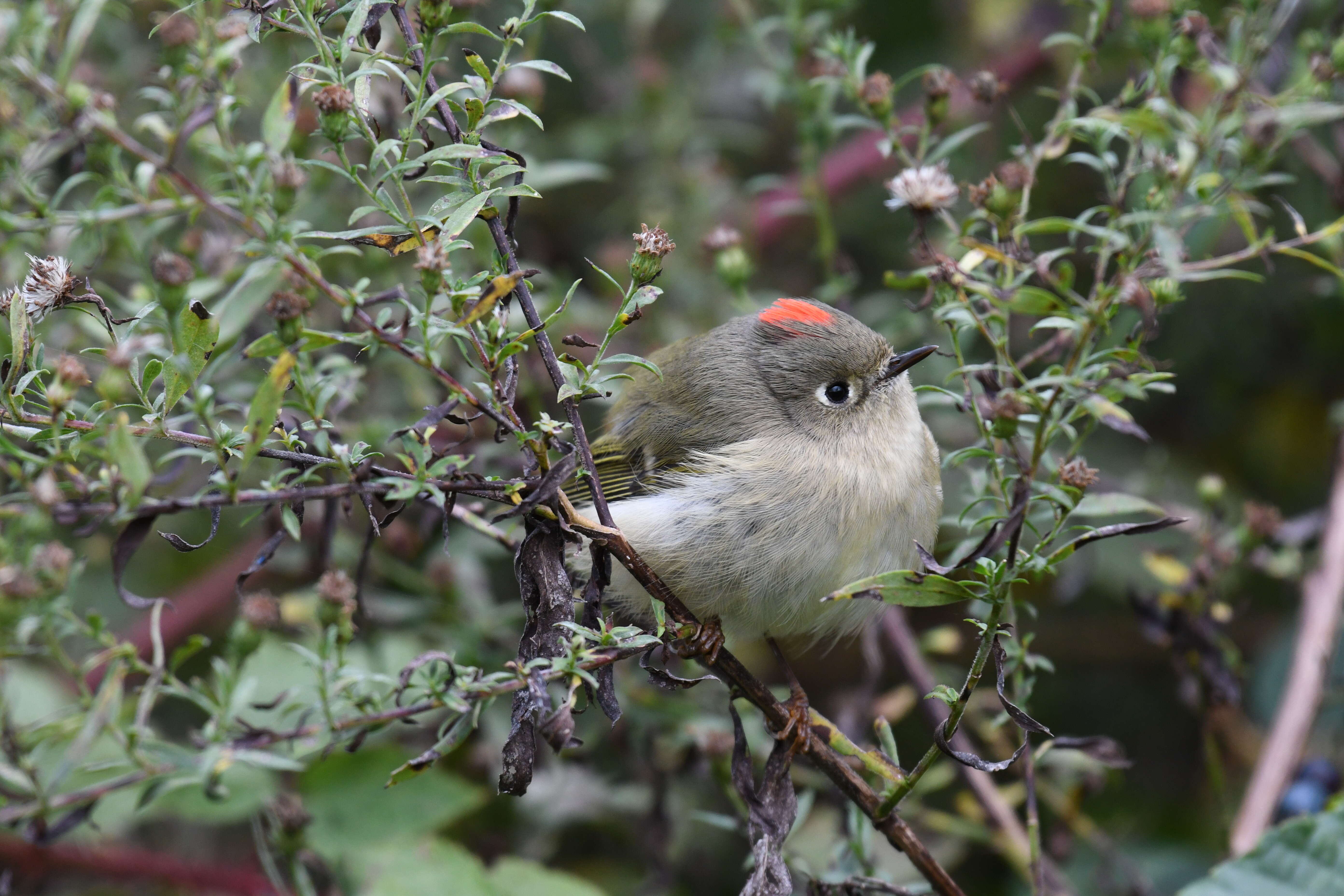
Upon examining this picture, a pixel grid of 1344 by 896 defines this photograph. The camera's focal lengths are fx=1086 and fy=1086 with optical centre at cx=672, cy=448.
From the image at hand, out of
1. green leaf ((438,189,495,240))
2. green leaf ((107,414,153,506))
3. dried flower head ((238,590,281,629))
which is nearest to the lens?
green leaf ((107,414,153,506))

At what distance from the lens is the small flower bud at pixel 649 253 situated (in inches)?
58.7

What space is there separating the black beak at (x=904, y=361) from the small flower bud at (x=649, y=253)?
658 mm

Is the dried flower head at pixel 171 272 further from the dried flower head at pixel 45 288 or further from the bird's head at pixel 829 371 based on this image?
the bird's head at pixel 829 371

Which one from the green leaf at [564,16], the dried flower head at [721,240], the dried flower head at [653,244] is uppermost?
the green leaf at [564,16]

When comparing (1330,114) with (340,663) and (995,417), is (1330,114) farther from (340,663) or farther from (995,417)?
(340,663)

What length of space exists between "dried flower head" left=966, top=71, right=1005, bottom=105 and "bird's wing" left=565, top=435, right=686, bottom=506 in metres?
0.98

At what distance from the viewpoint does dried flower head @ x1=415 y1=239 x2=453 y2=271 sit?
4.24 ft

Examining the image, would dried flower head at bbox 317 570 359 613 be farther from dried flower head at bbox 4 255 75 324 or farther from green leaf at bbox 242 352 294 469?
dried flower head at bbox 4 255 75 324

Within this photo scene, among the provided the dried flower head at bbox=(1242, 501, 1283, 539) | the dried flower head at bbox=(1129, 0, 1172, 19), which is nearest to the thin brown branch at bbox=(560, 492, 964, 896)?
the dried flower head at bbox=(1242, 501, 1283, 539)

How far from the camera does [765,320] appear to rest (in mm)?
2547

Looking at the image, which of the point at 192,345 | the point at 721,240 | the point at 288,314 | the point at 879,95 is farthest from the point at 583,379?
the point at 721,240

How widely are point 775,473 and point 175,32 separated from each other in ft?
4.49

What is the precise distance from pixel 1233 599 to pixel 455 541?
7.54ft

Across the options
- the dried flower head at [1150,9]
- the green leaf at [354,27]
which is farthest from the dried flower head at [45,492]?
the dried flower head at [1150,9]
